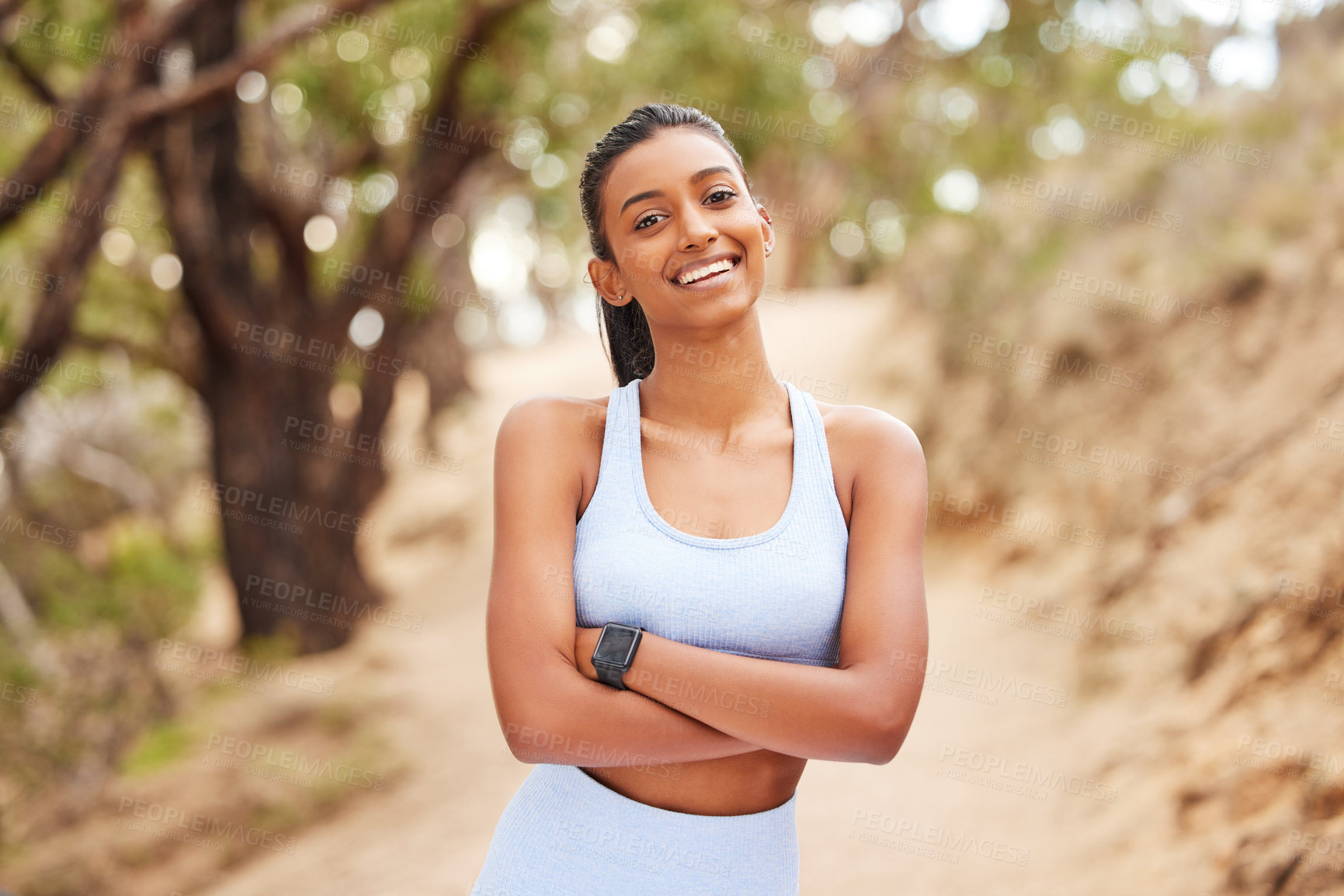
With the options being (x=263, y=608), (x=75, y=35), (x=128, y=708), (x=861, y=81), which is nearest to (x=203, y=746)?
(x=128, y=708)

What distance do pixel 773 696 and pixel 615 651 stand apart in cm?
26

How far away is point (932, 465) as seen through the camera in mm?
8969

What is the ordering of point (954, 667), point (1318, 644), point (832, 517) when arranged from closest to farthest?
1. point (832, 517)
2. point (1318, 644)
3. point (954, 667)

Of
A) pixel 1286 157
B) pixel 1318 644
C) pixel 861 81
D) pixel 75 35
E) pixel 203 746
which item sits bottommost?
pixel 203 746

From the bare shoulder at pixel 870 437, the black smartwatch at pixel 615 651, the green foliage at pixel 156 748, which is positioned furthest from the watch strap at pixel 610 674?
the green foliage at pixel 156 748

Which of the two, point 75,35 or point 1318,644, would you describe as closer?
point 1318,644

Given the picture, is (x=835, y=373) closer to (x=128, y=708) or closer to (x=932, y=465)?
(x=932, y=465)

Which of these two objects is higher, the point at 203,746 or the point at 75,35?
the point at 75,35

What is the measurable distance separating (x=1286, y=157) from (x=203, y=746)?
8.49m

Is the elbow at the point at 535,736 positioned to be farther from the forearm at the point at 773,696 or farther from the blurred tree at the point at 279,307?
the blurred tree at the point at 279,307

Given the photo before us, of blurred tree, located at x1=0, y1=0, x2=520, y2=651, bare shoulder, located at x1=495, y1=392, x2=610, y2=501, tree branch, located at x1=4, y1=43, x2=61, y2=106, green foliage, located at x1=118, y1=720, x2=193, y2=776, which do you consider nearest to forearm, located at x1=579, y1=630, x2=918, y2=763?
bare shoulder, located at x1=495, y1=392, x2=610, y2=501

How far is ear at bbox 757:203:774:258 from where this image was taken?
1912 mm

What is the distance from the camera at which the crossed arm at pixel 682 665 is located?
162cm

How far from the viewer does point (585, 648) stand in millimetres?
1681
